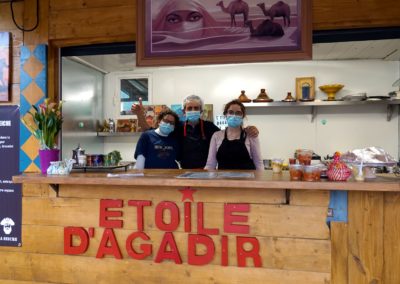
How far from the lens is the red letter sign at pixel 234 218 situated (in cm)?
189

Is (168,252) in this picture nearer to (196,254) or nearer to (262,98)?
(196,254)

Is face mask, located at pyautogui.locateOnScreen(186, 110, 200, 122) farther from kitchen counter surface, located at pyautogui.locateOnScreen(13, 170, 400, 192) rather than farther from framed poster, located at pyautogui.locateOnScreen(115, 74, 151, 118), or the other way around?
framed poster, located at pyautogui.locateOnScreen(115, 74, 151, 118)

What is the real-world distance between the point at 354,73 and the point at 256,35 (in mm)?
2510

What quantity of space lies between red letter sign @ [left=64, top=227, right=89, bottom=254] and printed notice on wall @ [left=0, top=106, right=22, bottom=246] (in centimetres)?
62

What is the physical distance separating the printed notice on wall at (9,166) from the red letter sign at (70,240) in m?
0.62

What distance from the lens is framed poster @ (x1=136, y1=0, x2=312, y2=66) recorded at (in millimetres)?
2234

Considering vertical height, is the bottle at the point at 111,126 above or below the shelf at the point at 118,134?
above

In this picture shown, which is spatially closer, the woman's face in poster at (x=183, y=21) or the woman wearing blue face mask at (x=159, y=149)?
the woman's face in poster at (x=183, y=21)

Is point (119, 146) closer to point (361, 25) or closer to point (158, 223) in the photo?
point (158, 223)

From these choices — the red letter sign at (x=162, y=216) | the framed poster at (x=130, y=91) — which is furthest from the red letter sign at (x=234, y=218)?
the framed poster at (x=130, y=91)

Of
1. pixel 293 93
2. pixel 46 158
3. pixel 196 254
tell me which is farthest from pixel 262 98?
pixel 46 158

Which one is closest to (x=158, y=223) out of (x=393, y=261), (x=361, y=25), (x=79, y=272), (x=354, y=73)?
(x=79, y=272)

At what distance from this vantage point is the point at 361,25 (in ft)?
7.20

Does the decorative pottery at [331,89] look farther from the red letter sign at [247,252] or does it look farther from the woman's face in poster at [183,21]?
the red letter sign at [247,252]
